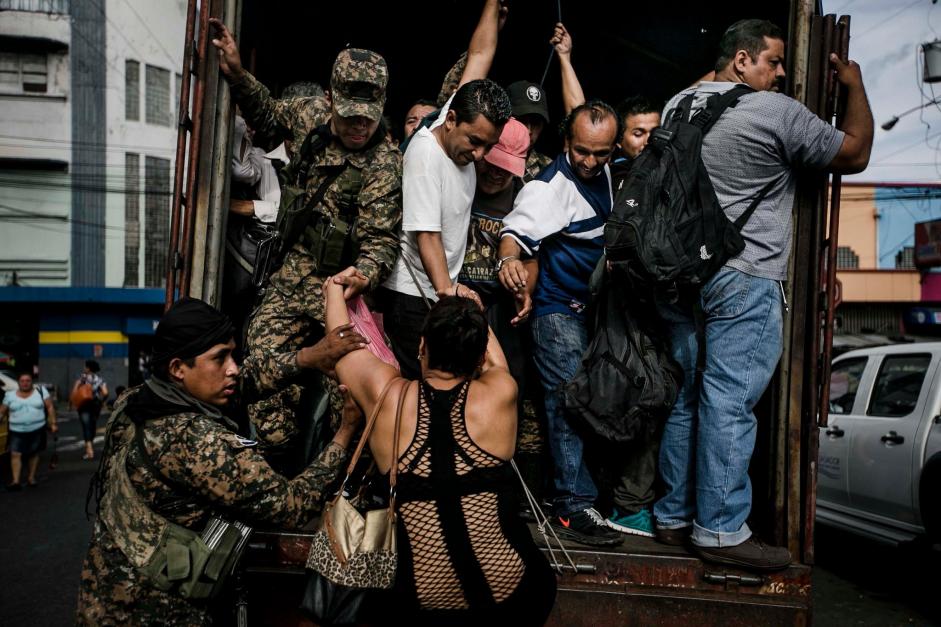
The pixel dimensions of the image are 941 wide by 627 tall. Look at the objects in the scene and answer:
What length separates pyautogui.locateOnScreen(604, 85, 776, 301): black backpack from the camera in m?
2.63

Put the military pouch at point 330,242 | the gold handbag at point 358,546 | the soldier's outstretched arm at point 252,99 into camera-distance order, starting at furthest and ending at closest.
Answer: the military pouch at point 330,242, the soldier's outstretched arm at point 252,99, the gold handbag at point 358,546

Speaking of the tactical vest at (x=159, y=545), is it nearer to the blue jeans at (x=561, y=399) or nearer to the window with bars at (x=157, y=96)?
the blue jeans at (x=561, y=399)

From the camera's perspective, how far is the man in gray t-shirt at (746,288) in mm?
2584

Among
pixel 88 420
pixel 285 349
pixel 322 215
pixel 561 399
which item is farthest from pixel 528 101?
pixel 88 420

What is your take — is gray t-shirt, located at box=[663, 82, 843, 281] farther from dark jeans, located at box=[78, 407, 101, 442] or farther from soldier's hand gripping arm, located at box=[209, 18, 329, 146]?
dark jeans, located at box=[78, 407, 101, 442]

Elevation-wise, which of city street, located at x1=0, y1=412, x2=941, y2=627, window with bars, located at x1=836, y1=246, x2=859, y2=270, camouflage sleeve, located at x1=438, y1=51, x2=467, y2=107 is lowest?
city street, located at x1=0, y1=412, x2=941, y2=627

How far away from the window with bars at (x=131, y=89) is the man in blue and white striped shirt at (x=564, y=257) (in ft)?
87.1

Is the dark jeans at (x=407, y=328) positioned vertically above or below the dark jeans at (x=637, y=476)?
above

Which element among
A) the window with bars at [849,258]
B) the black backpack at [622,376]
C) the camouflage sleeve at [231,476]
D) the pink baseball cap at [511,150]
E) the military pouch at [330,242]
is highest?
the window with bars at [849,258]

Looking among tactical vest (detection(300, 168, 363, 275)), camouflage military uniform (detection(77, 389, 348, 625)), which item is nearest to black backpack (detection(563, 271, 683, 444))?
tactical vest (detection(300, 168, 363, 275))

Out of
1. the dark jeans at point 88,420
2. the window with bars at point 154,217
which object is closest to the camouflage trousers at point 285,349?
the dark jeans at point 88,420

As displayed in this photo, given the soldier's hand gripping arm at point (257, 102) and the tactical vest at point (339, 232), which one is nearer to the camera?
the soldier's hand gripping arm at point (257, 102)

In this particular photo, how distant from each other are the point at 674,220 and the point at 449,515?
1337 millimetres

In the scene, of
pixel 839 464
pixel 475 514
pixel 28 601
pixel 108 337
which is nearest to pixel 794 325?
pixel 475 514
